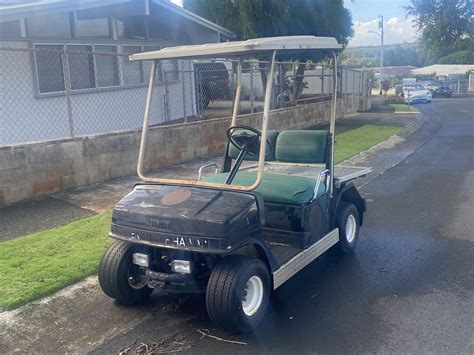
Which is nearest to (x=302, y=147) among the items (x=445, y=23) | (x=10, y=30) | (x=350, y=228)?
(x=350, y=228)

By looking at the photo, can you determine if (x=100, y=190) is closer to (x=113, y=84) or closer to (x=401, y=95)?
(x=113, y=84)

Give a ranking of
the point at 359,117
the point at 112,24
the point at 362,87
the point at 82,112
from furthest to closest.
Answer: the point at 362,87
the point at 359,117
the point at 112,24
the point at 82,112

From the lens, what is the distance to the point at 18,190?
288 inches

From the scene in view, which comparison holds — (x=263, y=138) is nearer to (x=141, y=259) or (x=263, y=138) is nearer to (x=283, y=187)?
(x=283, y=187)

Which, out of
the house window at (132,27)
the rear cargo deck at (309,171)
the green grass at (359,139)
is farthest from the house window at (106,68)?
the rear cargo deck at (309,171)

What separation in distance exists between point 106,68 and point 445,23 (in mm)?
69149

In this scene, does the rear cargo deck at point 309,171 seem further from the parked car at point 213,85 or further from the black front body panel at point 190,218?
the parked car at point 213,85

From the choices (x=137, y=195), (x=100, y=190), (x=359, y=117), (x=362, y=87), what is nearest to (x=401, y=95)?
(x=362, y=87)

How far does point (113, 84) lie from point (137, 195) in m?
9.10

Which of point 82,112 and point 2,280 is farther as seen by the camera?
point 82,112

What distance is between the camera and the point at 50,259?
5.18 metres

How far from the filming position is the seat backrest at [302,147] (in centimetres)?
506

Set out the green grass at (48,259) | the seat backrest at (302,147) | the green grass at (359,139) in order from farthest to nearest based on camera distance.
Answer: the green grass at (359,139)
the seat backrest at (302,147)
the green grass at (48,259)

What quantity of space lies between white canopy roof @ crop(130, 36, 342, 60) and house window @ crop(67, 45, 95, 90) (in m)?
7.71
